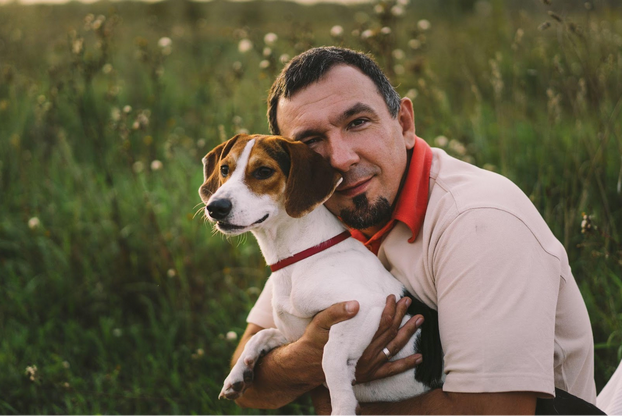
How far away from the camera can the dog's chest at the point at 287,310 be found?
229cm

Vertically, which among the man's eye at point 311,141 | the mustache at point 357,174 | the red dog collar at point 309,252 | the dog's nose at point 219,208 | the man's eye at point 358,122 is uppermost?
the man's eye at point 358,122

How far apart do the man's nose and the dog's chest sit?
50cm

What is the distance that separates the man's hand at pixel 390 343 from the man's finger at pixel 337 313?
0.45 ft

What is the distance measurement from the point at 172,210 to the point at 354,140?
234 centimetres

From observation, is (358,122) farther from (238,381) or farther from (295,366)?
(238,381)

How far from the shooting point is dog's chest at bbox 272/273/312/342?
90.4 inches

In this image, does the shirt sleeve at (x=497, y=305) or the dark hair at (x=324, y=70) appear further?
the dark hair at (x=324, y=70)

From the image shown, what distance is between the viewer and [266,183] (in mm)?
2232

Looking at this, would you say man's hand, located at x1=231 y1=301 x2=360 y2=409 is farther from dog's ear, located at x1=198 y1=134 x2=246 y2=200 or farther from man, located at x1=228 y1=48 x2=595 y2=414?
dog's ear, located at x1=198 y1=134 x2=246 y2=200

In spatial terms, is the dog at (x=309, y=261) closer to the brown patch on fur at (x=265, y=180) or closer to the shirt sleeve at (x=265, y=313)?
the brown patch on fur at (x=265, y=180)

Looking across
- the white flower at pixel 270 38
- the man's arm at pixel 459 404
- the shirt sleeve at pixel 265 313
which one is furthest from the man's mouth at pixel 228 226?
the white flower at pixel 270 38

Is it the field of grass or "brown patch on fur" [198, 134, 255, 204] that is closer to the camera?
"brown patch on fur" [198, 134, 255, 204]

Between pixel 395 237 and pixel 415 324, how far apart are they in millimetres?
366

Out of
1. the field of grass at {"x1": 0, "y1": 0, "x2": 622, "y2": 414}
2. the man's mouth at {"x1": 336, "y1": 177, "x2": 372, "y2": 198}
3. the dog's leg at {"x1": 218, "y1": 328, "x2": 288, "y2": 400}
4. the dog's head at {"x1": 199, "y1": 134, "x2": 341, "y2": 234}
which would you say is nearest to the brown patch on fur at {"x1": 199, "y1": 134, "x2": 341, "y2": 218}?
the dog's head at {"x1": 199, "y1": 134, "x2": 341, "y2": 234}
